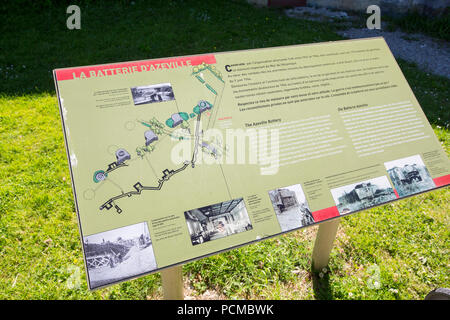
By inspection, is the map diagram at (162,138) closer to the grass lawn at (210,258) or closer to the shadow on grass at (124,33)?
the grass lawn at (210,258)

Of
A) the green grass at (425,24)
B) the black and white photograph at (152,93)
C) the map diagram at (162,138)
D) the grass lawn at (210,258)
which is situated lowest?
the grass lawn at (210,258)

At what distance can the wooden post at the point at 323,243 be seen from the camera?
219 centimetres

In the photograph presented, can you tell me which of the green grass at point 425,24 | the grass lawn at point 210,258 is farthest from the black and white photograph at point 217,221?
the green grass at point 425,24

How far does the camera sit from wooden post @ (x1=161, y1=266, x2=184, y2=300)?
63.2 inches

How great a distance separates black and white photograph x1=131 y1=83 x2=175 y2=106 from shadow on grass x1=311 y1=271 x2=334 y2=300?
1.87 meters

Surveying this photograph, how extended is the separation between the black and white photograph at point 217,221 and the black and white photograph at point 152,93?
0.59 m

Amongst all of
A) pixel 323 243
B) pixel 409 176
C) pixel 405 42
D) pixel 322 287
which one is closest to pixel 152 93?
pixel 409 176

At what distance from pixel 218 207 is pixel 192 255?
Result: 247 mm

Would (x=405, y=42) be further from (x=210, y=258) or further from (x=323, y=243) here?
(x=210, y=258)

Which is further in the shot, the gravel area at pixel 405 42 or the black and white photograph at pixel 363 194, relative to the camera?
the gravel area at pixel 405 42

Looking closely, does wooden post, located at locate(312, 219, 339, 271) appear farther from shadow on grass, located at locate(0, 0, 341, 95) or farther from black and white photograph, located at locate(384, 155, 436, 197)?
→ shadow on grass, located at locate(0, 0, 341, 95)

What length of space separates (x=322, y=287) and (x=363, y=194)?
3.70 feet

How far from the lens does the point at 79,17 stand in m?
6.96
